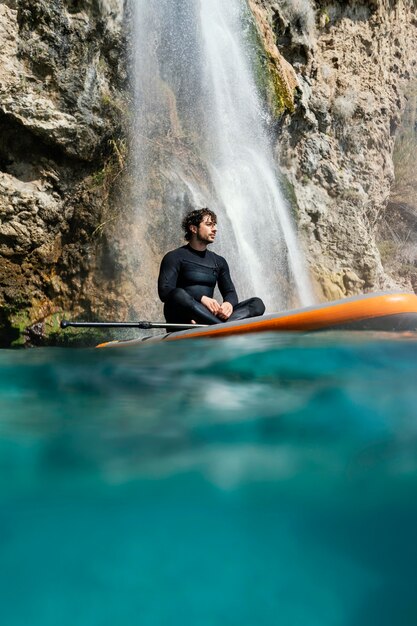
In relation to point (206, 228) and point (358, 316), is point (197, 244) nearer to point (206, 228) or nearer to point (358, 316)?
point (206, 228)

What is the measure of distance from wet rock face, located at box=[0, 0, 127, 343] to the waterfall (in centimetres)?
63

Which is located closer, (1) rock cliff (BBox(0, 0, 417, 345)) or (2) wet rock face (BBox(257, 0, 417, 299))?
(1) rock cliff (BBox(0, 0, 417, 345))

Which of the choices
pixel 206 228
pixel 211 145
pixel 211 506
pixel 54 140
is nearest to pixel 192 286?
pixel 206 228

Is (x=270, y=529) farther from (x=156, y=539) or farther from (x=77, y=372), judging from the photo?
(x=77, y=372)

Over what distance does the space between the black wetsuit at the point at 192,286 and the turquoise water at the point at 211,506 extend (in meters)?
2.02

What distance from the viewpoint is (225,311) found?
4.15 metres

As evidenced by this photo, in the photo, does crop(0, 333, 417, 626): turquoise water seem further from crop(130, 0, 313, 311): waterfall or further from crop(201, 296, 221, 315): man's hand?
crop(130, 0, 313, 311): waterfall

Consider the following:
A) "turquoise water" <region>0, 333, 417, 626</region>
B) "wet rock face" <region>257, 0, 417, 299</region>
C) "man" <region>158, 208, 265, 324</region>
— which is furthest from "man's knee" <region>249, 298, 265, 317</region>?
"wet rock face" <region>257, 0, 417, 299</region>

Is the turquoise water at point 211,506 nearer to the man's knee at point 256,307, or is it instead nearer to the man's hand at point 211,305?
the man's hand at point 211,305

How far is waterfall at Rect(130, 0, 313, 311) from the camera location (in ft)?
26.0

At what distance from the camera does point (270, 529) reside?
1015 millimetres

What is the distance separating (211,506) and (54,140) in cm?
674

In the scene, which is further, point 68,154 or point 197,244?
point 68,154

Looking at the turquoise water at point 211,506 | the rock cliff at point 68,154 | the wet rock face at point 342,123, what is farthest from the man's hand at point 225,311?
the wet rock face at point 342,123
